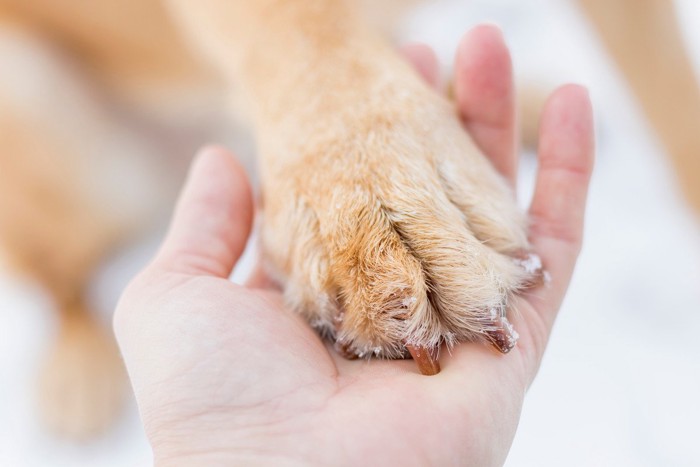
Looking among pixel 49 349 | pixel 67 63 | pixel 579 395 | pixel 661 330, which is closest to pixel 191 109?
pixel 67 63

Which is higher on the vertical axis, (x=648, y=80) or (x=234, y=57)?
(x=648, y=80)

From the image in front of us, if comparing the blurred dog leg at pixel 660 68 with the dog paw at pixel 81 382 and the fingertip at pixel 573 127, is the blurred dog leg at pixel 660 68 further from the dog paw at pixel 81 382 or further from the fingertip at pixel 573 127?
the dog paw at pixel 81 382

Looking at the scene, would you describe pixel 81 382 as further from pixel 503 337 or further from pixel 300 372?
pixel 503 337

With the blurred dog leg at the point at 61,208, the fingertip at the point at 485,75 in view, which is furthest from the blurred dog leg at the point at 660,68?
the blurred dog leg at the point at 61,208

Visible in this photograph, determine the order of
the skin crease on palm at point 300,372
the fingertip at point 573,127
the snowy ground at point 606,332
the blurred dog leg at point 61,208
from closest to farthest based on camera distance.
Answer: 1. the skin crease on palm at point 300,372
2. the fingertip at point 573,127
3. the snowy ground at point 606,332
4. the blurred dog leg at point 61,208

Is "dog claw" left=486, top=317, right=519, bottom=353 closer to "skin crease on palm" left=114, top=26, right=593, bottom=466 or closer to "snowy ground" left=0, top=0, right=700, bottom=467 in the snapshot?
"skin crease on palm" left=114, top=26, right=593, bottom=466

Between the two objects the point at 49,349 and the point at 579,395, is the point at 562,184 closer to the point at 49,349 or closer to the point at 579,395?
the point at 579,395
